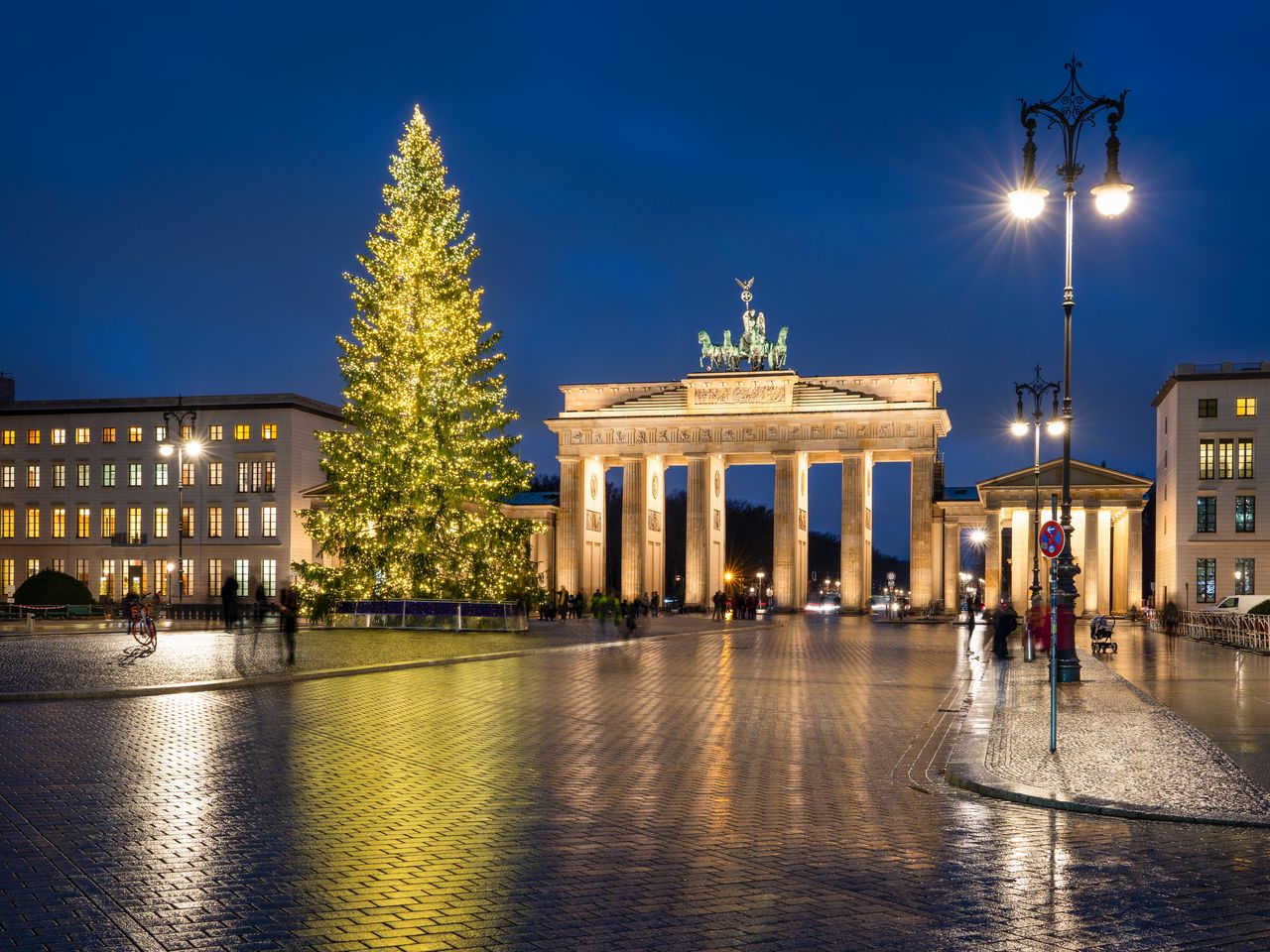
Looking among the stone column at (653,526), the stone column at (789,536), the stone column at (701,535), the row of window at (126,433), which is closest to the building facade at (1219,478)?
the stone column at (789,536)

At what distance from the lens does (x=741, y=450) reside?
8438 centimetres

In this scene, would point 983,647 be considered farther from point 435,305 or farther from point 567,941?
point 567,941

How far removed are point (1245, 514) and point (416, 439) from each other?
180 feet

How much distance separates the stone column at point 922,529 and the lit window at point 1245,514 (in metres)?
17.8

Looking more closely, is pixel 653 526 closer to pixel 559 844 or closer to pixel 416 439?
pixel 416 439

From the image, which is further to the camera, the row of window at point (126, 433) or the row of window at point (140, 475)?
the row of window at point (140, 475)

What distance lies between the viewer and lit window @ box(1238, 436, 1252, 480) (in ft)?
253

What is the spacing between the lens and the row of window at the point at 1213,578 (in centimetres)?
7694

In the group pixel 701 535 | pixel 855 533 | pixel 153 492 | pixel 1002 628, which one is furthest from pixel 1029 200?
pixel 153 492

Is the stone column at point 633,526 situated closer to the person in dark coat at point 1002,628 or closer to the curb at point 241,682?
the person in dark coat at point 1002,628

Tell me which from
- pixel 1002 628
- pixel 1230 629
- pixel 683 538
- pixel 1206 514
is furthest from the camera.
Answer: pixel 683 538

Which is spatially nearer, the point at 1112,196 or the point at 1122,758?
the point at 1122,758

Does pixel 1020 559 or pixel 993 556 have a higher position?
pixel 993 556

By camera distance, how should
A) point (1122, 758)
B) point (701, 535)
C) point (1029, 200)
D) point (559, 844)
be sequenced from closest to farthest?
point (559, 844) < point (1122, 758) < point (1029, 200) < point (701, 535)
